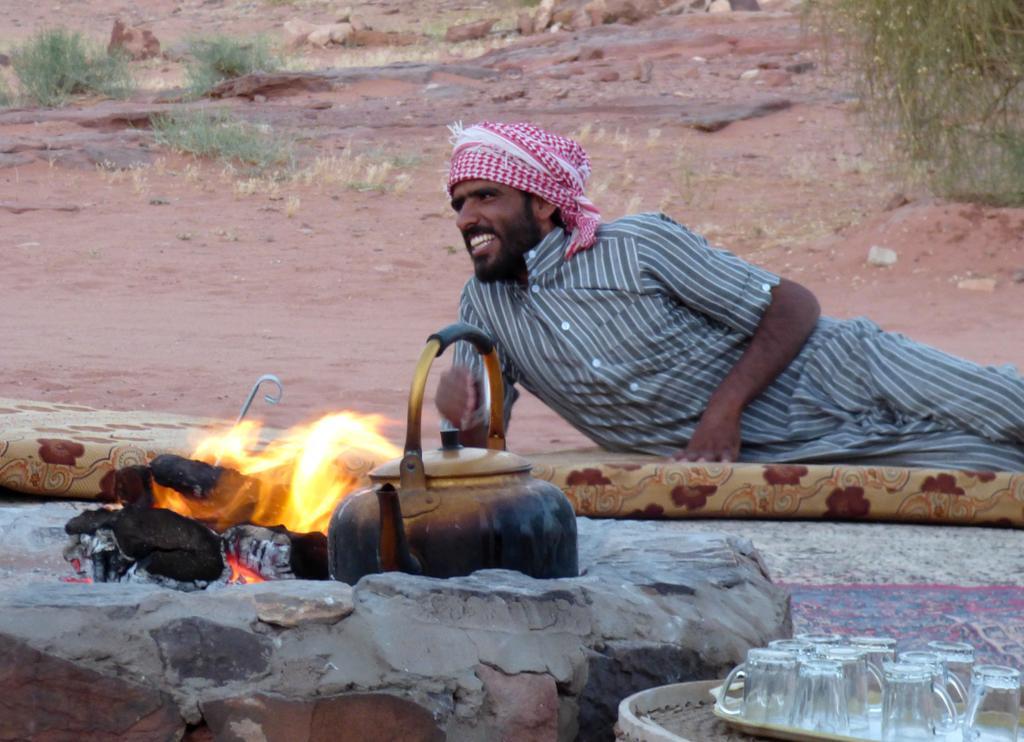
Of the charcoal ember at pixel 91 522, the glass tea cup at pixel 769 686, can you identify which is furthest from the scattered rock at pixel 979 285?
the glass tea cup at pixel 769 686

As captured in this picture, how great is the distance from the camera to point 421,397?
298 cm

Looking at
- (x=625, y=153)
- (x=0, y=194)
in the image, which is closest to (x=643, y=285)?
(x=0, y=194)

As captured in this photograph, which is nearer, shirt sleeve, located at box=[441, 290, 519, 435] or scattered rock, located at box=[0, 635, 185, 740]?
scattered rock, located at box=[0, 635, 185, 740]

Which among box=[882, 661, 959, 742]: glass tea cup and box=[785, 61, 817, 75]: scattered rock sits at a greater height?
box=[882, 661, 959, 742]: glass tea cup

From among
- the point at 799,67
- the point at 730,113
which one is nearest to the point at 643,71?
the point at 799,67

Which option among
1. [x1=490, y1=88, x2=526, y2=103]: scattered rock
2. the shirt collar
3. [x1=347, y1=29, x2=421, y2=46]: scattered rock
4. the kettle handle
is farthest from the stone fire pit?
[x1=347, y1=29, x2=421, y2=46]: scattered rock

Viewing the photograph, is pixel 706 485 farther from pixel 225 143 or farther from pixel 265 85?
pixel 265 85

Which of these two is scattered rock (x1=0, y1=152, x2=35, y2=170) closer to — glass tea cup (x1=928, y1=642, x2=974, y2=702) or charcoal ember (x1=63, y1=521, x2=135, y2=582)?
charcoal ember (x1=63, y1=521, x2=135, y2=582)

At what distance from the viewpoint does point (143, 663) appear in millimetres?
2652

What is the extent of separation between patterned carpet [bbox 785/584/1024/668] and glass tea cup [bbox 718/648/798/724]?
122 centimetres

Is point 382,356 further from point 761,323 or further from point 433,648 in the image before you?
point 433,648

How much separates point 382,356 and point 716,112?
10.7m

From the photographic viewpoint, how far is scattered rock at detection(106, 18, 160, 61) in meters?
31.2

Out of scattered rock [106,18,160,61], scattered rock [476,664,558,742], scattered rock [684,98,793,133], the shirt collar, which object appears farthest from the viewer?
scattered rock [106,18,160,61]
